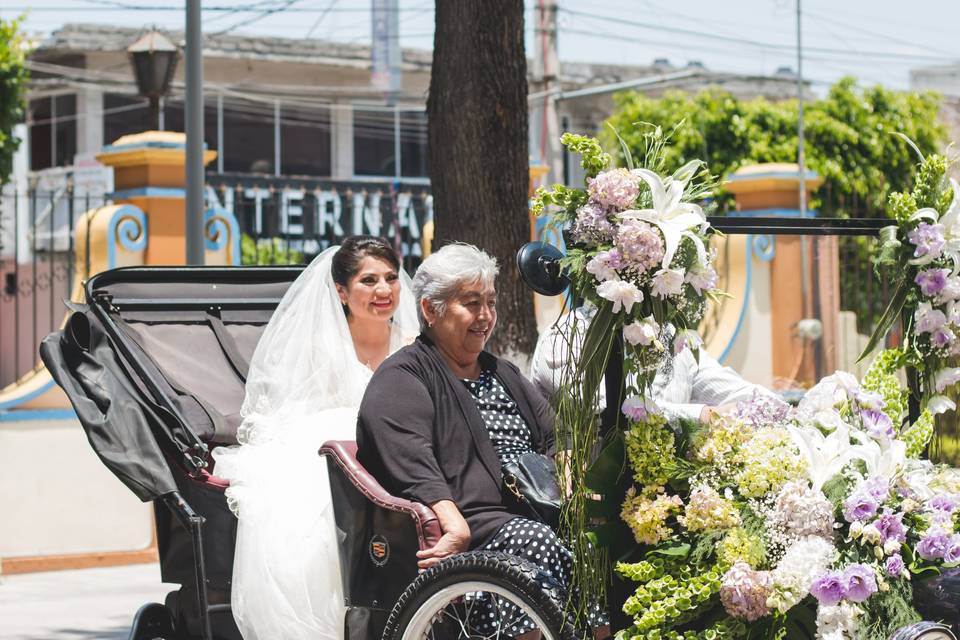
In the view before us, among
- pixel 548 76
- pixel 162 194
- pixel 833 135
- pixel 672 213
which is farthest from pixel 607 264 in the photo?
pixel 548 76

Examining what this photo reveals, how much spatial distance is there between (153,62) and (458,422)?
705 centimetres

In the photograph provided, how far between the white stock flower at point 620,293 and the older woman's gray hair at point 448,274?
0.95m

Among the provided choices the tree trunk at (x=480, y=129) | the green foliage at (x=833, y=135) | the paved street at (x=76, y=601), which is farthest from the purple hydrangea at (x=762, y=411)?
the green foliage at (x=833, y=135)

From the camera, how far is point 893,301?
4270 millimetres

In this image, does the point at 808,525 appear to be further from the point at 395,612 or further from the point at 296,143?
the point at 296,143

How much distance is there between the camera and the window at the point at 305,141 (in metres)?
26.6

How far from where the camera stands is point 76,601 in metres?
8.04

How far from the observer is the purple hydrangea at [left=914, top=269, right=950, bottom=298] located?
4.12m

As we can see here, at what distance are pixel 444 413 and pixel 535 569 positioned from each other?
2.62 ft

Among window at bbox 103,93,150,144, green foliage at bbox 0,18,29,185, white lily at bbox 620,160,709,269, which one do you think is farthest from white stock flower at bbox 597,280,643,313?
window at bbox 103,93,150,144

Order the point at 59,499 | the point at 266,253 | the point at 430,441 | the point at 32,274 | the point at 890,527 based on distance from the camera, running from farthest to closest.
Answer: the point at 266,253 < the point at 32,274 < the point at 59,499 < the point at 430,441 < the point at 890,527

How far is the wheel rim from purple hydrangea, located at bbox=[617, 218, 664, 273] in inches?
37.3

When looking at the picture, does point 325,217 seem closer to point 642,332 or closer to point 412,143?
point 642,332

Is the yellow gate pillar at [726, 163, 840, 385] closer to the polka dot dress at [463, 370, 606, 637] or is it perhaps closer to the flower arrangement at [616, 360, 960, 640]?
the polka dot dress at [463, 370, 606, 637]
